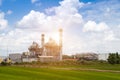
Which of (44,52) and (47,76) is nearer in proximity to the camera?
(47,76)

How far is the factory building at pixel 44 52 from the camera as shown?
6845 inches

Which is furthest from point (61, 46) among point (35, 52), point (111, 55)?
point (111, 55)

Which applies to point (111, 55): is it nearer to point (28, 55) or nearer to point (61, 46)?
point (61, 46)

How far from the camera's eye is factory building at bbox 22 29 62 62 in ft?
570

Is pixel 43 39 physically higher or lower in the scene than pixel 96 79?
higher

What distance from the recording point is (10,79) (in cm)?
3453

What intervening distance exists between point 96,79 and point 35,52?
143670 millimetres

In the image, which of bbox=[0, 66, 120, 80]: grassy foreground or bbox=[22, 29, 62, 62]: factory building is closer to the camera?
bbox=[0, 66, 120, 80]: grassy foreground

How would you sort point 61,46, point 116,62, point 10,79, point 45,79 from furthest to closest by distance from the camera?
point 61,46
point 116,62
point 45,79
point 10,79

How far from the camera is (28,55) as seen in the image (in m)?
180

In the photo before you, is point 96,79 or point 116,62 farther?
point 116,62

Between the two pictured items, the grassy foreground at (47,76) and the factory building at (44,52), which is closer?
the grassy foreground at (47,76)

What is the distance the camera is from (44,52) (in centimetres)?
18038

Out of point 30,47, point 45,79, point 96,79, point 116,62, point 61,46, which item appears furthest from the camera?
point 30,47
